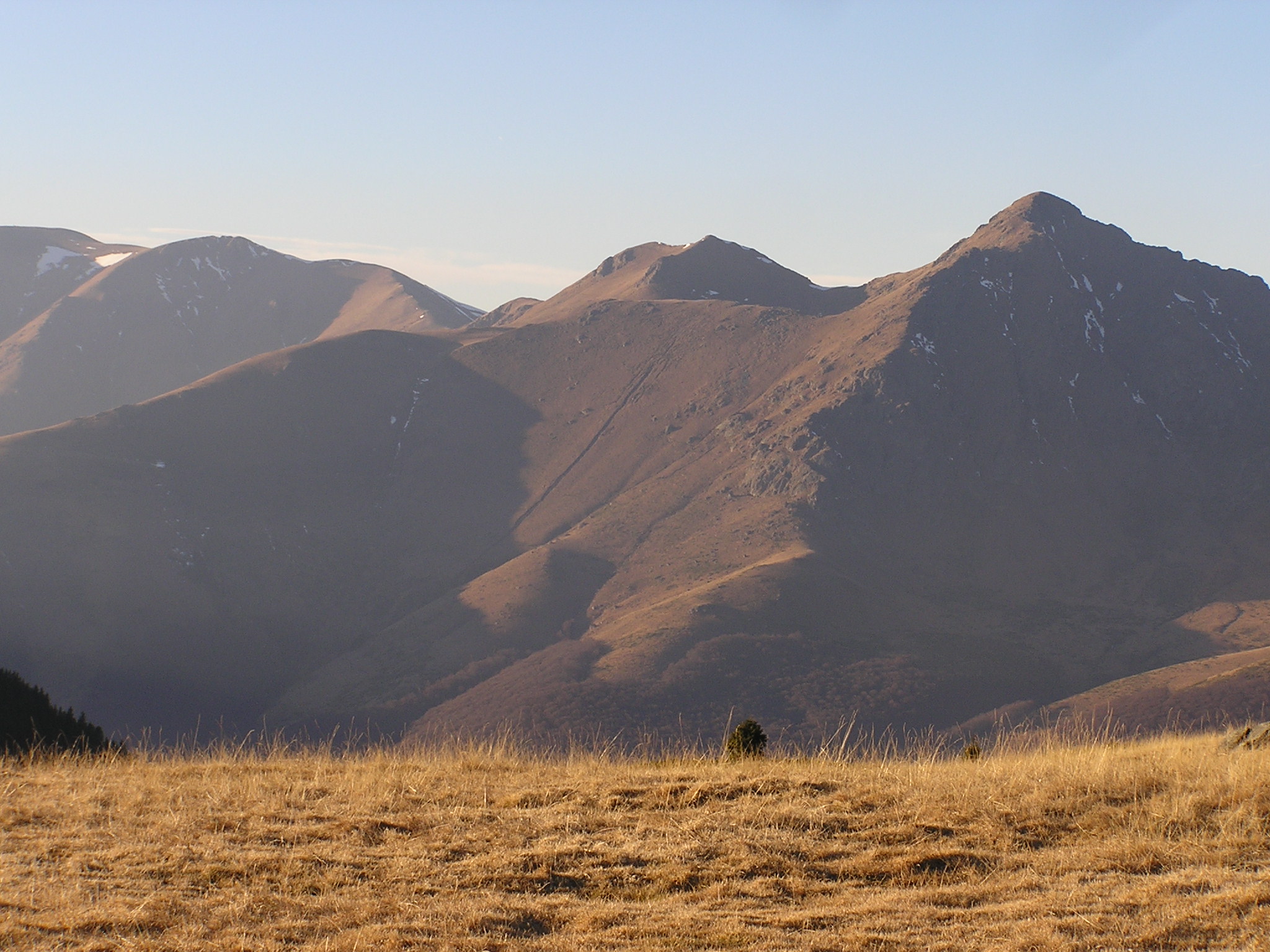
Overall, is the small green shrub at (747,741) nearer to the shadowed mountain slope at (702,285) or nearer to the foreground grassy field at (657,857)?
the foreground grassy field at (657,857)

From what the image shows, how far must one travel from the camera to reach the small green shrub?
47.3ft

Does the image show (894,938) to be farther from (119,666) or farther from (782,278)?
(782,278)

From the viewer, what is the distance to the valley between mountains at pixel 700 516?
Answer: 95312mm

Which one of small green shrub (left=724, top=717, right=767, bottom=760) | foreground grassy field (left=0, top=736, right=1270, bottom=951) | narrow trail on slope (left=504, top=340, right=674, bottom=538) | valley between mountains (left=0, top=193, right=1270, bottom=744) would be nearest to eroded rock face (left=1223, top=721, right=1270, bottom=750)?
foreground grassy field (left=0, top=736, right=1270, bottom=951)

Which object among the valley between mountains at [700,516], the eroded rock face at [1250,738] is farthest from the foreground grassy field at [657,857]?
the valley between mountains at [700,516]

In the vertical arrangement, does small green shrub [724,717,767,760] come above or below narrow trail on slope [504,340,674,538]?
below

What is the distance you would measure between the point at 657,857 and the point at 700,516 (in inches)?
4337

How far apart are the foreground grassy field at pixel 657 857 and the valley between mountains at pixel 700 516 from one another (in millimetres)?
72449

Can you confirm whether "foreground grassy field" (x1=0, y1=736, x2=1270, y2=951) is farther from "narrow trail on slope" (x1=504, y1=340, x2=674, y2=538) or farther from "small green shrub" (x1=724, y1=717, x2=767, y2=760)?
"narrow trail on slope" (x1=504, y1=340, x2=674, y2=538)

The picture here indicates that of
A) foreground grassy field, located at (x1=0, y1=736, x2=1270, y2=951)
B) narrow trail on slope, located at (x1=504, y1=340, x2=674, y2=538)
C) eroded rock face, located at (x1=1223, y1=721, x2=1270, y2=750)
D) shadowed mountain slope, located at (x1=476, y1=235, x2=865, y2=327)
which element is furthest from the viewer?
shadowed mountain slope, located at (x1=476, y1=235, x2=865, y2=327)

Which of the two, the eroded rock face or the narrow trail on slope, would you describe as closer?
the eroded rock face

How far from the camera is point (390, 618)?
11925 cm

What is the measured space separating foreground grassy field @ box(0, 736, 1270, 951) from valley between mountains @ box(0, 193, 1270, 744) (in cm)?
7245

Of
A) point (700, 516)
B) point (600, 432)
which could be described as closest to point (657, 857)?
point (700, 516)
